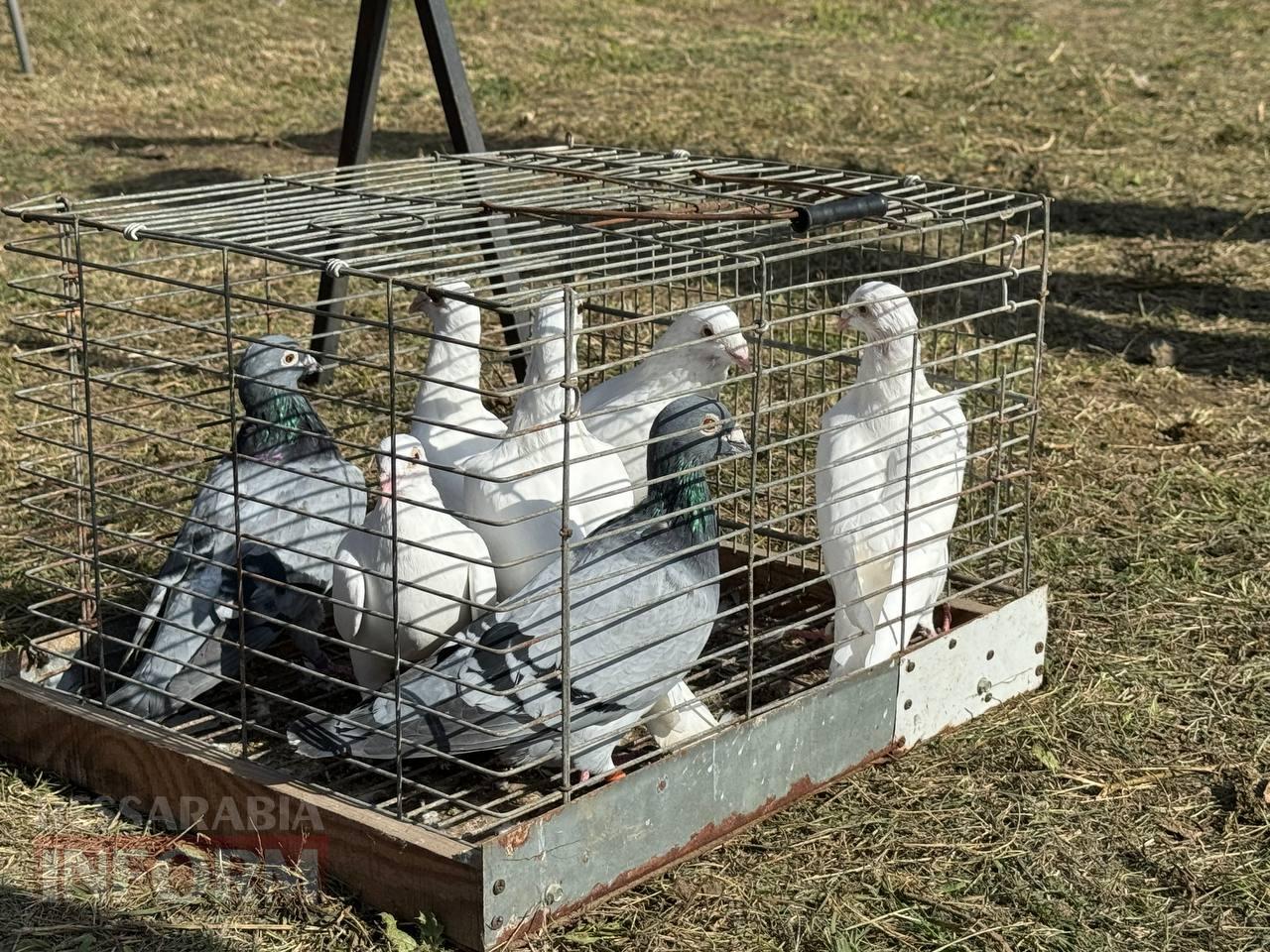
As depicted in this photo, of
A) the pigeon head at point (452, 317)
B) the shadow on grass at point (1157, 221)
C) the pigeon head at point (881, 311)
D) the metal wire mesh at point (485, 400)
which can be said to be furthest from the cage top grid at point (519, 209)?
the shadow on grass at point (1157, 221)

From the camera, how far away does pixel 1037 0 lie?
1338cm

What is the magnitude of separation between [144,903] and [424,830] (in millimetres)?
530

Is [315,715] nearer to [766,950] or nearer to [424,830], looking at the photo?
[424,830]

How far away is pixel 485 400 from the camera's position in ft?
16.8

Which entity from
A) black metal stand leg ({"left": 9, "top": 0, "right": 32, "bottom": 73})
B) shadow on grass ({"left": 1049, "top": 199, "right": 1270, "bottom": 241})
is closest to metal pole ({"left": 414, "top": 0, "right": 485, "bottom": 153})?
shadow on grass ({"left": 1049, "top": 199, "right": 1270, "bottom": 241})

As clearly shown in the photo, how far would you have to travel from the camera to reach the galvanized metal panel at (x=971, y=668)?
3418 millimetres

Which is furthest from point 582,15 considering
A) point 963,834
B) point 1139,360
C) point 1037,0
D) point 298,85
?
point 963,834

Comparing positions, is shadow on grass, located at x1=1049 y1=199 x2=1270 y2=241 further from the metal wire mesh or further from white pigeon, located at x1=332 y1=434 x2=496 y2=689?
white pigeon, located at x1=332 y1=434 x2=496 y2=689

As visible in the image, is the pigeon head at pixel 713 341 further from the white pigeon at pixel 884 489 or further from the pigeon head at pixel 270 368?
the pigeon head at pixel 270 368

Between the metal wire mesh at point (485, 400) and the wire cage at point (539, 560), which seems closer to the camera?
the wire cage at point (539, 560)

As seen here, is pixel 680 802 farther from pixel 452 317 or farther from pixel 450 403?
pixel 452 317

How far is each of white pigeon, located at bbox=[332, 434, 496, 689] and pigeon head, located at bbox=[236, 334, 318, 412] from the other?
419 millimetres

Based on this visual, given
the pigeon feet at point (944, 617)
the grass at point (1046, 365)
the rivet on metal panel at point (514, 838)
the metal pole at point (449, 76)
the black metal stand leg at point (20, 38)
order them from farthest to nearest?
the black metal stand leg at point (20, 38)
the metal pole at point (449, 76)
the pigeon feet at point (944, 617)
the grass at point (1046, 365)
the rivet on metal panel at point (514, 838)

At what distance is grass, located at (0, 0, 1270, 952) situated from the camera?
2914mm
